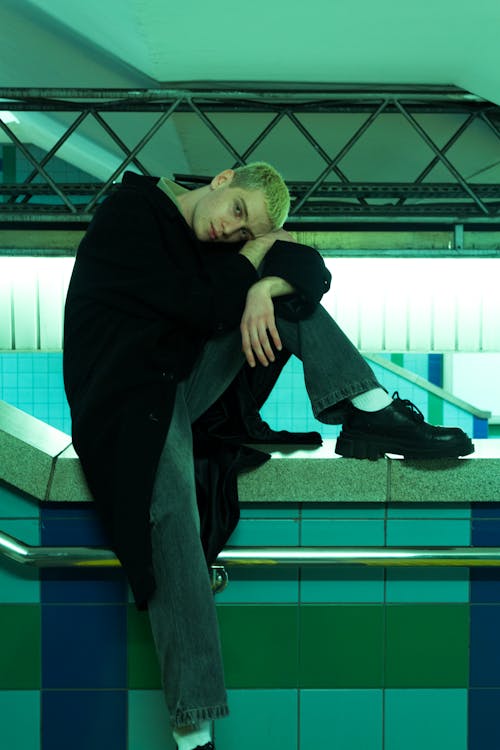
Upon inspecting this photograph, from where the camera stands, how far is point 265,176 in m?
1.85

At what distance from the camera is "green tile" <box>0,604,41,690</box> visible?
5.60 feet

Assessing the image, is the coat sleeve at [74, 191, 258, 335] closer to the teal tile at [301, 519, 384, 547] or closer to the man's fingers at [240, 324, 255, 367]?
the man's fingers at [240, 324, 255, 367]

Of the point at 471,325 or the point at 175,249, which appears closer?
the point at 175,249

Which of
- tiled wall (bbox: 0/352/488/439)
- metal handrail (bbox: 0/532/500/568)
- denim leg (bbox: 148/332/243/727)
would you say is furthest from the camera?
tiled wall (bbox: 0/352/488/439)

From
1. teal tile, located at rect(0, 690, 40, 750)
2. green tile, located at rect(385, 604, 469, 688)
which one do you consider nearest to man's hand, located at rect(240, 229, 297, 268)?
green tile, located at rect(385, 604, 469, 688)

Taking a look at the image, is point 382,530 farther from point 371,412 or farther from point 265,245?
point 265,245

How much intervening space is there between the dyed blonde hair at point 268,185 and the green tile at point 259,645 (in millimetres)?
905

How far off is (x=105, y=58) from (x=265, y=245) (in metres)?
3.30

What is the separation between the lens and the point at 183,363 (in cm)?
168

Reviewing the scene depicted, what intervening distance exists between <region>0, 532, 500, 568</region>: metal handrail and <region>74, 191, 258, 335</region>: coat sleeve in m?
0.49

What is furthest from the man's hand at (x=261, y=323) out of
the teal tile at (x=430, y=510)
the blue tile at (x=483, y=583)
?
the blue tile at (x=483, y=583)

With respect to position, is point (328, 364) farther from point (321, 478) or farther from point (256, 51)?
point (256, 51)

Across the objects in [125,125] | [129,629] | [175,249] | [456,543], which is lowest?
[129,629]

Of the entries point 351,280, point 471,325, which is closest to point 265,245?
point 351,280
